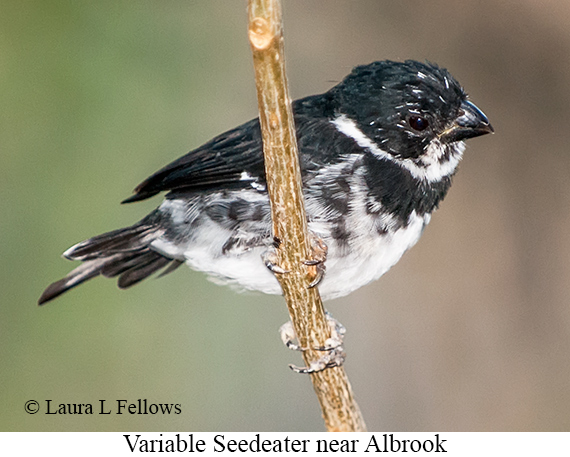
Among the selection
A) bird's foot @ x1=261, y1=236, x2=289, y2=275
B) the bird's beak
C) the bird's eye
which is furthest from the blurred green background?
bird's foot @ x1=261, y1=236, x2=289, y2=275

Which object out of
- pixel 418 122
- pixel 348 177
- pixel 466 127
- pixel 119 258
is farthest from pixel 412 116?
pixel 119 258

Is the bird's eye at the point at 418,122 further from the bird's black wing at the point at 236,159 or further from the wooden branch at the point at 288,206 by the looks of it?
the wooden branch at the point at 288,206

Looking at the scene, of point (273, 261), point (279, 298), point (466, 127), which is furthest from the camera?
point (279, 298)

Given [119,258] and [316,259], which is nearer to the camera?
[316,259]

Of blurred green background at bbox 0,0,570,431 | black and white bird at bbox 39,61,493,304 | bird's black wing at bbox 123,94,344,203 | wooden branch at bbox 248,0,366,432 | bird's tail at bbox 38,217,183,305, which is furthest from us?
blurred green background at bbox 0,0,570,431

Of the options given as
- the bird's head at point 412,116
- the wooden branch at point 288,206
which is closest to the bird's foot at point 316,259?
Answer: the wooden branch at point 288,206

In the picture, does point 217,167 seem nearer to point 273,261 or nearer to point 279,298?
point 273,261

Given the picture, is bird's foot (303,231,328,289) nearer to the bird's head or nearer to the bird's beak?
the bird's head
